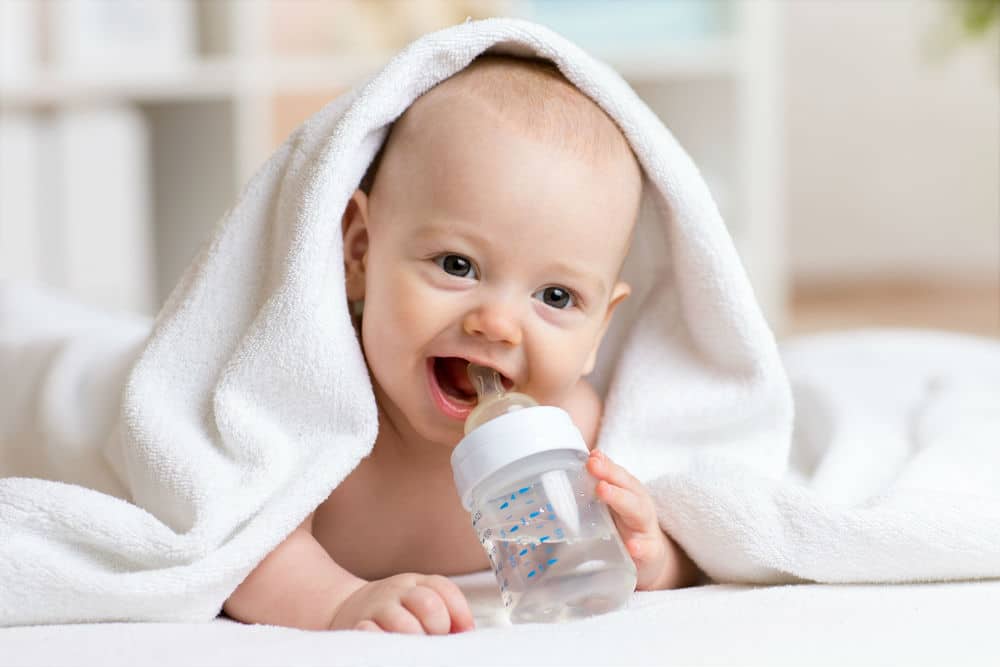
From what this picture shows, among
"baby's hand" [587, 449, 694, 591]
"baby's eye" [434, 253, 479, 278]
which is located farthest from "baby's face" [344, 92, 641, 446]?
"baby's hand" [587, 449, 694, 591]

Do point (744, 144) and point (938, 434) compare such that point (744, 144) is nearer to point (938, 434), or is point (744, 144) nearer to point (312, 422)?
point (938, 434)

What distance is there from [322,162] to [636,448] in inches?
13.5

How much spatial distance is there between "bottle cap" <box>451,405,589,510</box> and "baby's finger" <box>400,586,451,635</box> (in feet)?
0.20

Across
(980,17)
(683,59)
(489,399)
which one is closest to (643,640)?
(489,399)

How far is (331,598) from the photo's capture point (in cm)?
81

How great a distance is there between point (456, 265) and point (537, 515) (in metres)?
0.20

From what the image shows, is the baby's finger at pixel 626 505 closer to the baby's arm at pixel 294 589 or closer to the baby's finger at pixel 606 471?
the baby's finger at pixel 606 471

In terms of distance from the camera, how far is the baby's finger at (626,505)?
31.3 inches

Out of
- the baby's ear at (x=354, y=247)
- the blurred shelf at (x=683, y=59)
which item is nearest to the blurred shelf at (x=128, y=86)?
the blurred shelf at (x=683, y=59)

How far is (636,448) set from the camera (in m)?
1.02

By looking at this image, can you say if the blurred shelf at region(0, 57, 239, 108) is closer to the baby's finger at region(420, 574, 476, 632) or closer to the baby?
the baby

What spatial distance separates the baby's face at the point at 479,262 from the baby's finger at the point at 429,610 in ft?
0.50

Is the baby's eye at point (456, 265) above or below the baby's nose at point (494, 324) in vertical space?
above

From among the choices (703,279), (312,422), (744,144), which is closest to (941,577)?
(703,279)
